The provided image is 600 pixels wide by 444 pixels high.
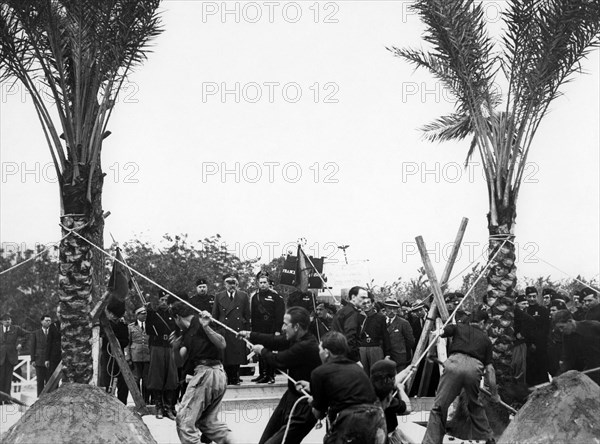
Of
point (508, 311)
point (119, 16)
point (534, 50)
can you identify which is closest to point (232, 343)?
point (508, 311)

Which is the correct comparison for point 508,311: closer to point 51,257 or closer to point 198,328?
point 198,328

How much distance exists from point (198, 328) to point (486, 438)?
3.87 metres

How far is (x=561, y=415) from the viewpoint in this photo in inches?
371

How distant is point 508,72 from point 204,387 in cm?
815

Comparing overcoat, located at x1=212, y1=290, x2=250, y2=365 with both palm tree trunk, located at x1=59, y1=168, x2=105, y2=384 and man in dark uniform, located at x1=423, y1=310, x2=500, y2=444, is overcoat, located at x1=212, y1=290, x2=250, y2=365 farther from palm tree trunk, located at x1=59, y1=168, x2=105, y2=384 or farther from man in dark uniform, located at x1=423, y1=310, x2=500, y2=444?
man in dark uniform, located at x1=423, y1=310, x2=500, y2=444

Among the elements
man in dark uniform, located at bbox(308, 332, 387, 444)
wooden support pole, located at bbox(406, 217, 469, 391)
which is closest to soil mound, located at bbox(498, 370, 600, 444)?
man in dark uniform, located at bbox(308, 332, 387, 444)

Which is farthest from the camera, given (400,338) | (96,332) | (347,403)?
(400,338)

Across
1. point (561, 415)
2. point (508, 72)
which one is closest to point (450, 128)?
point (508, 72)

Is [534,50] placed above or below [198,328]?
above

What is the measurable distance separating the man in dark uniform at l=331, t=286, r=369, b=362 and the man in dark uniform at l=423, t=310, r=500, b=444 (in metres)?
2.68

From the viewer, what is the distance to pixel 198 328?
36.0 feet

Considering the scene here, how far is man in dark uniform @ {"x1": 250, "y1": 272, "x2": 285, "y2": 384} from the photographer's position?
1658cm

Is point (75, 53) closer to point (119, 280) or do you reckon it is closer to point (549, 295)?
point (119, 280)

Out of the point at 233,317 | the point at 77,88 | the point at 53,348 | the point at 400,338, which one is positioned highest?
the point at 77,88
